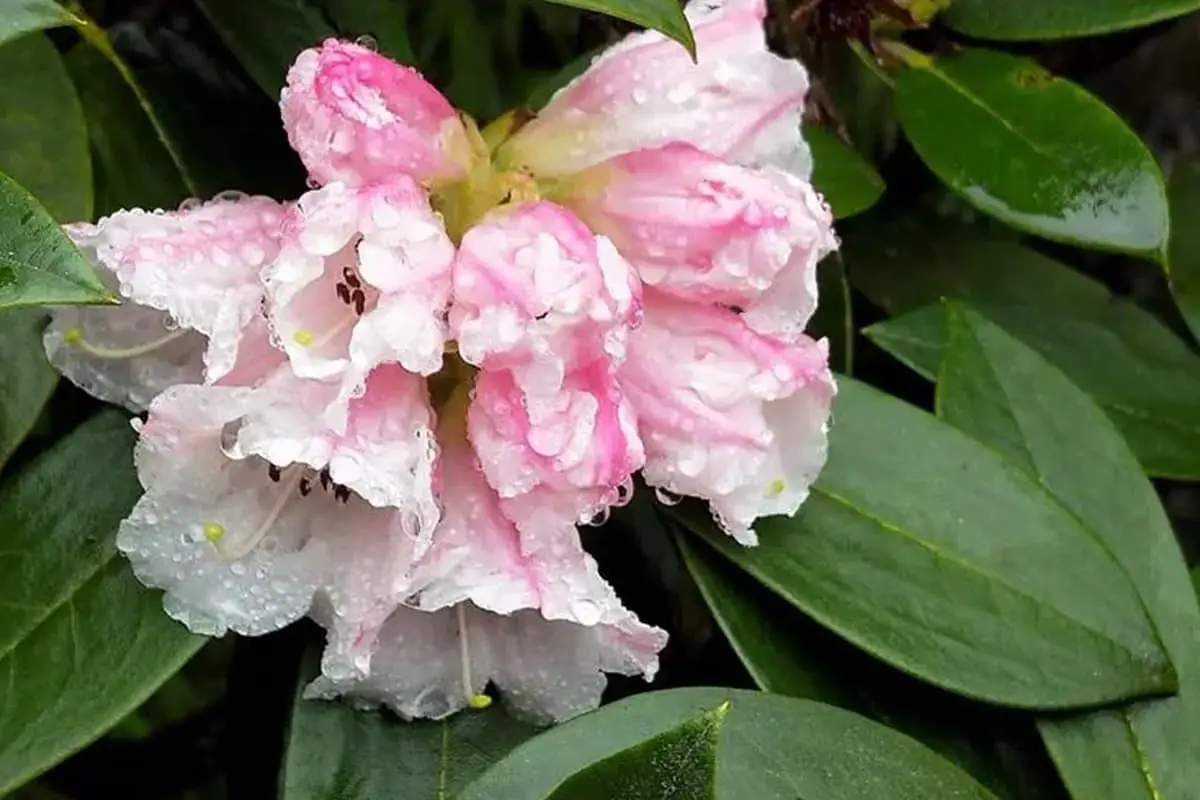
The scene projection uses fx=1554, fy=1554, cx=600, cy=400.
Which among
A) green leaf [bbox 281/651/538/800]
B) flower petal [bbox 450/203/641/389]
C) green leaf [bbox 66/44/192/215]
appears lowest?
green leaf [bbox 281/651/538/800]

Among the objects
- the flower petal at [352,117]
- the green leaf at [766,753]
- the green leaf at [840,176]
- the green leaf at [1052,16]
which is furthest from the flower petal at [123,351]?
the green leaf at [1052,16]

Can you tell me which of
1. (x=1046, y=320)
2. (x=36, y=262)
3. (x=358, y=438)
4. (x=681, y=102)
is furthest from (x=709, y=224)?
(x=1046, y=320)

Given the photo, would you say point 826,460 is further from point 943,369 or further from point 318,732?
point 318,732

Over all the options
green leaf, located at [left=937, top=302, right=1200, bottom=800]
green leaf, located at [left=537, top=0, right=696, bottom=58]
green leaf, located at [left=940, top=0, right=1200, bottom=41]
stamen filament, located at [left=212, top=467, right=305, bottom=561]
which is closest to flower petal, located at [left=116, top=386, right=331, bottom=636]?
stamen filament, located at [left=212, top=467, right=305, bottom=561]

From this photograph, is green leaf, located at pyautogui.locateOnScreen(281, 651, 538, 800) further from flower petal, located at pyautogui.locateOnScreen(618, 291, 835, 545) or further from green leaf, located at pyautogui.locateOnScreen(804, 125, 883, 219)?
green leaf, located at pyautogui.locateOnScreen(804, 125, 883, 219)

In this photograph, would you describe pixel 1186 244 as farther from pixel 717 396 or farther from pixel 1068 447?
pixel 717 396
